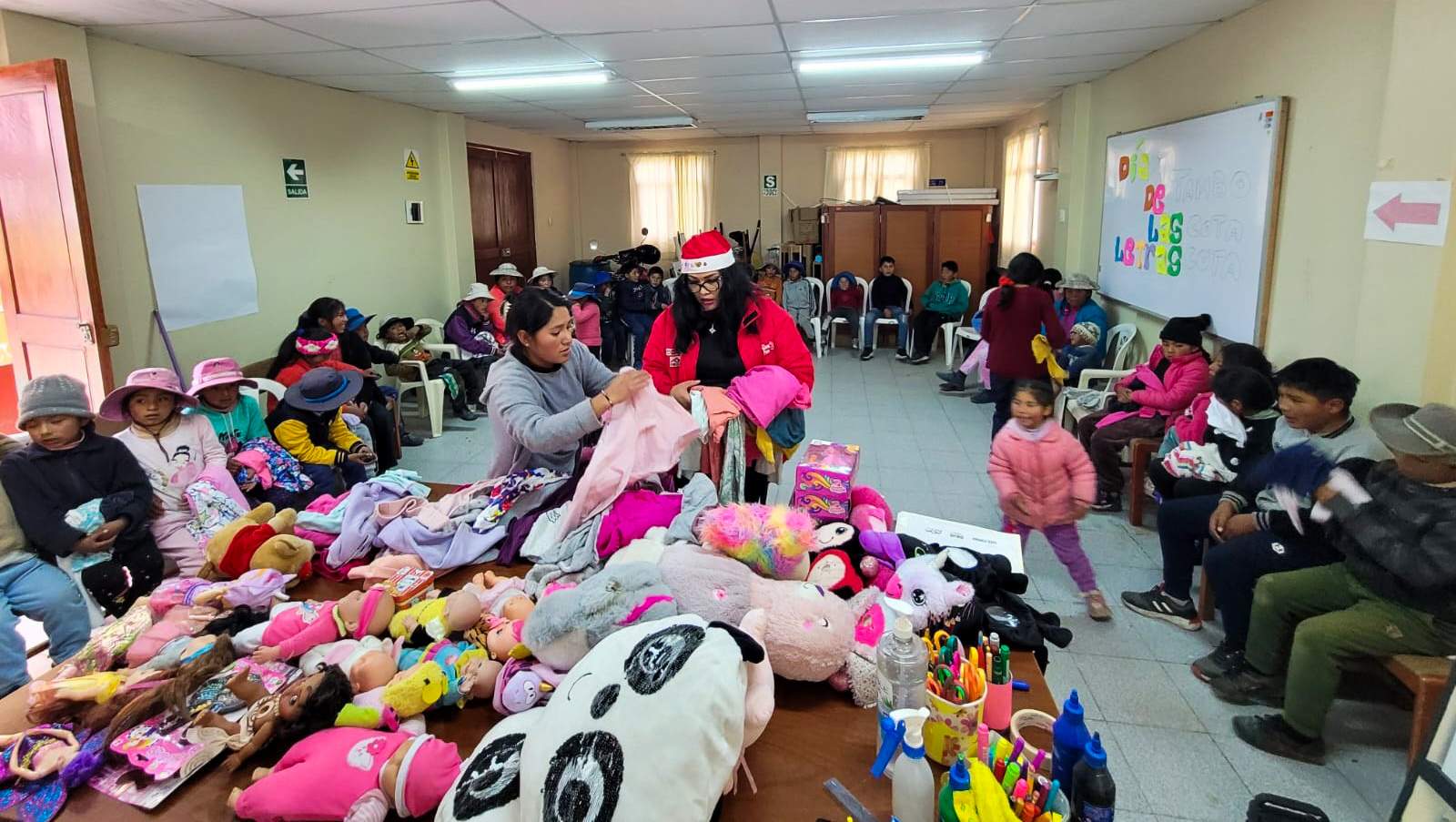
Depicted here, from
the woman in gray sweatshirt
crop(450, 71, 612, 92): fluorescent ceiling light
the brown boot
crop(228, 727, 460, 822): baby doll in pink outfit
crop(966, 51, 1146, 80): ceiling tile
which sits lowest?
the brown boot

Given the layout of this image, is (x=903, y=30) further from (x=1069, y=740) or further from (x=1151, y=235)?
(x=1069, y=740)

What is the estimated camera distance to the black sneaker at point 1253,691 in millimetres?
2596

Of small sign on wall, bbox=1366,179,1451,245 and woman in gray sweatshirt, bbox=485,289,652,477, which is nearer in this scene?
woman in gray sweatshirt, bbox=485,289,652,477

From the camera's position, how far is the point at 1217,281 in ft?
14.0

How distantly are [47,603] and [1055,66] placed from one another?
6.29m

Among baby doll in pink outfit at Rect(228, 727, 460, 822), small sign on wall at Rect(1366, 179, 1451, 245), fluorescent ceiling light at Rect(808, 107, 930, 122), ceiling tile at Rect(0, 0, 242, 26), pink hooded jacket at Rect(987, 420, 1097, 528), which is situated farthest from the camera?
fluorescent ceiling light at Rect(808, 107, 930, 122)

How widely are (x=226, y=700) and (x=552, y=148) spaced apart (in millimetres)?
9974

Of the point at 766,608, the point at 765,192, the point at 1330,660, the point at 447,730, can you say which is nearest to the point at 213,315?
the point at 447,730

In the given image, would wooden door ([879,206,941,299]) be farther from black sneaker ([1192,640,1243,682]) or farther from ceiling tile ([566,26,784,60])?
black sneaker ([1192,640,1243,682])

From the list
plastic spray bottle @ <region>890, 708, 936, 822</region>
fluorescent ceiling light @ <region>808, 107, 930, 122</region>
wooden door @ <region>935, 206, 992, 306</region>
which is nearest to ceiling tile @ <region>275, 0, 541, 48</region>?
plastic spray bottle @ <region>890, 708, 936, 822</region>

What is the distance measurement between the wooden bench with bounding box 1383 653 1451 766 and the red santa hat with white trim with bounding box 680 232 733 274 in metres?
2.36

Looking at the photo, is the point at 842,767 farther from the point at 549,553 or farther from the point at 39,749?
the point at 39,749

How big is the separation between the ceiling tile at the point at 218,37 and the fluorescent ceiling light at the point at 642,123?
4.21 meters

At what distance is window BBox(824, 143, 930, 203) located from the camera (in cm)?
1065
